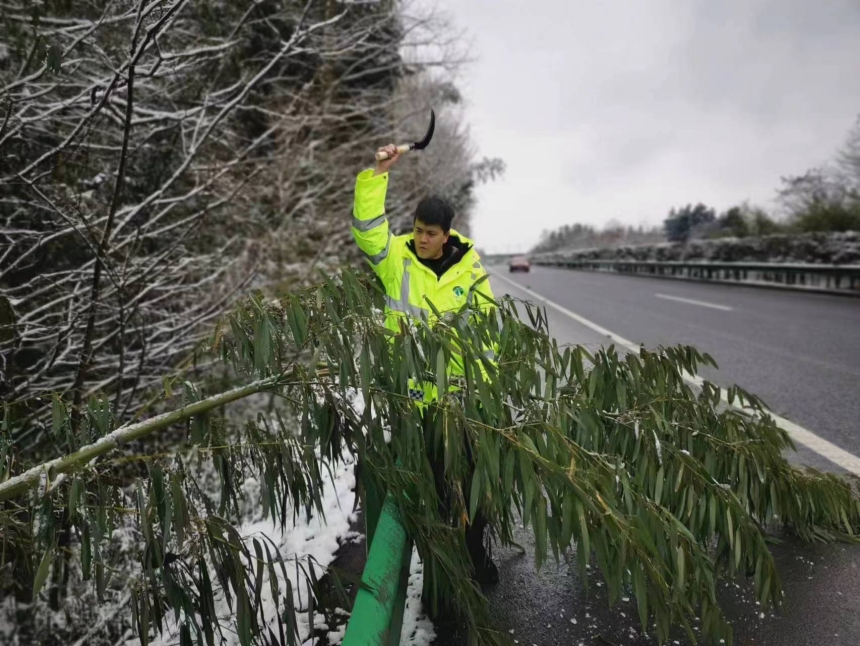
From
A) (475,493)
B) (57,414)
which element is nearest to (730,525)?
(475,493)

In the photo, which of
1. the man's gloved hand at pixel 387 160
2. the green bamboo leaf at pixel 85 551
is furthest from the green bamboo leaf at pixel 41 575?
the man's gloved hand at pixel 387 160

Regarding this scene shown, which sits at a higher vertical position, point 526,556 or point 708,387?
point 708,387

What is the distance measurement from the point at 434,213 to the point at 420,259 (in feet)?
0.76

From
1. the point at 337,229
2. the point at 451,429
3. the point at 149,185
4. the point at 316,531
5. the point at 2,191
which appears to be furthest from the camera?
the point at 337,229

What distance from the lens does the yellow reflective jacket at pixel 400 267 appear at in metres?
2.33

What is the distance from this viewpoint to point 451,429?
1.54 m

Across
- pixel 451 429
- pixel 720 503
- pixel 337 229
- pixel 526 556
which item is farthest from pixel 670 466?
pixel 337 229

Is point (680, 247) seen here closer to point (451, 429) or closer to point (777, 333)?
point (777, 333)

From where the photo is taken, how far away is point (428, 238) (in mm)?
2322

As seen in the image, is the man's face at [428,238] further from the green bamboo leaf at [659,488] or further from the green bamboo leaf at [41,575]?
the green bamboo leaf at [41,575]

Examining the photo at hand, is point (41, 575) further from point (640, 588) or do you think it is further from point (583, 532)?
point (640, 588)

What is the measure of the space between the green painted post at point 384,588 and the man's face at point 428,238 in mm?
1155

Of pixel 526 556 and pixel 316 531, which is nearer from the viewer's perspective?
pixel 526 556

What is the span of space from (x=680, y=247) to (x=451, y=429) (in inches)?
1016
